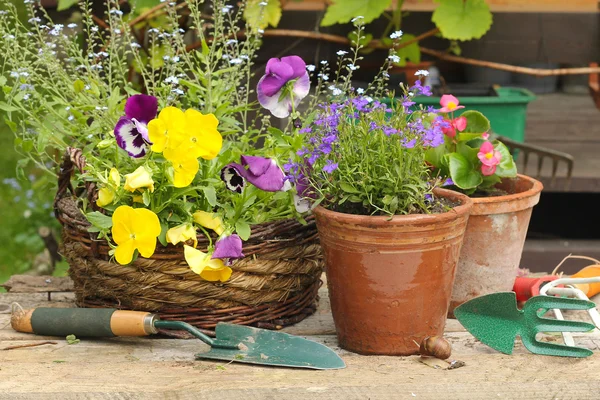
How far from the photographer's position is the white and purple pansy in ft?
4.14

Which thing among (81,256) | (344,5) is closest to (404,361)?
(81,256)

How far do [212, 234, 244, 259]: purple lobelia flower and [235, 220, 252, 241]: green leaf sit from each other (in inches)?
0.5

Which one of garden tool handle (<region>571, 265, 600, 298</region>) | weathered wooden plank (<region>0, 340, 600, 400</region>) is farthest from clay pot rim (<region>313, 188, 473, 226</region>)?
garden tool handle (<region>571, 265, 600, 298</region>)

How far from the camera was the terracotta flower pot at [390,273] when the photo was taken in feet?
4.09

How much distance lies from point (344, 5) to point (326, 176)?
1317 millimetres

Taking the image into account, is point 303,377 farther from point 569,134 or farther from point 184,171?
point 569,134

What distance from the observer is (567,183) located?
276 cm

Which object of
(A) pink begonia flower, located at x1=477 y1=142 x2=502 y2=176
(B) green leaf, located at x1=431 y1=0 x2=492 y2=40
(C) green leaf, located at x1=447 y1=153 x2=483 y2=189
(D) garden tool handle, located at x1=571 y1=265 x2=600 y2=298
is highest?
(B) green leaf, located at x1=431 y1=0 x2=492 y2=40

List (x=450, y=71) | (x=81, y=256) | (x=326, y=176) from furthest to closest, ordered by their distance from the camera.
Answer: (x=450, y=71) → (x=81, y=256) → (x=326, y=176)

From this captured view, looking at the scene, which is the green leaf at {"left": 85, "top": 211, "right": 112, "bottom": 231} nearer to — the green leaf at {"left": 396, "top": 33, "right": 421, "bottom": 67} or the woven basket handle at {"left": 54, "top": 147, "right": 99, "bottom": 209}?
the woven basket handle at {"left": 54, "top": 147, "right": 99, "bottom": 209}

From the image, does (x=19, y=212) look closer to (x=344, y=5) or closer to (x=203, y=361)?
(x=344, y=5)

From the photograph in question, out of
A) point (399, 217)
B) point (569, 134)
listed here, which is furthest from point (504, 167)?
point (569, 134)

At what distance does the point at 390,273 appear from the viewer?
4.15 ft

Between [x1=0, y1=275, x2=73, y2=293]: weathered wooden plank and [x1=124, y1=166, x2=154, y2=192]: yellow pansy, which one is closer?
[x1=124, y1=166, x2=154, y2=192]: yellow pansy
